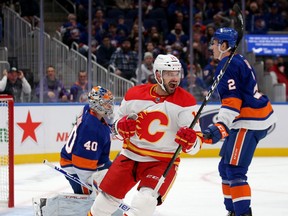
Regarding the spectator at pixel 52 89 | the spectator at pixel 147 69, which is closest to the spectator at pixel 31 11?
the spectator at pixel 52 89

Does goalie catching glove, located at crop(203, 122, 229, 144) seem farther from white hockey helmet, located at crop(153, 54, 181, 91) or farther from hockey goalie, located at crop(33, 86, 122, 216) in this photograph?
hockey goalie, located at crop(33, 86, 122, 216)

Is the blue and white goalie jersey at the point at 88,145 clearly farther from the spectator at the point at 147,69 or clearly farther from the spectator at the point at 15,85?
the spectator at the point at 147,69

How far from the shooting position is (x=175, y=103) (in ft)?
12.9

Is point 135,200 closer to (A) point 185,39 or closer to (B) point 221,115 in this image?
(B) point 221,115

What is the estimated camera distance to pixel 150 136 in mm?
3941

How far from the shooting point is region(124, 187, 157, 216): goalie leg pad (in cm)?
380

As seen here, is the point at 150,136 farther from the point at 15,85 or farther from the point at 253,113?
the point at 15,85

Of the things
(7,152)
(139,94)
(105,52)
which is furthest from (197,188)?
(105,52)

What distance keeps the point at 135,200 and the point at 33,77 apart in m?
5.56

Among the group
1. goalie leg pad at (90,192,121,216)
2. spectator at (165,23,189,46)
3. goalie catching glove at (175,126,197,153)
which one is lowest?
goalie leg pad at (90,192,121,216)

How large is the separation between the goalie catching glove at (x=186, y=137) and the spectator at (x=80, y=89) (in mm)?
5570

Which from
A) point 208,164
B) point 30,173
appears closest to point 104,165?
point 30,173

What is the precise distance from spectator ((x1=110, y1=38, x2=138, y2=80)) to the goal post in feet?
10.8

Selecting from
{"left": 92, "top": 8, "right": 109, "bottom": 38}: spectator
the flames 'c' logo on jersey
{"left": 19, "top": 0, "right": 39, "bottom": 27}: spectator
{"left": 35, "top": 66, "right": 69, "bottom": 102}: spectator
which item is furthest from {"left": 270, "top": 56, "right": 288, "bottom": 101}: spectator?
the flames 'c' logo on jersey
